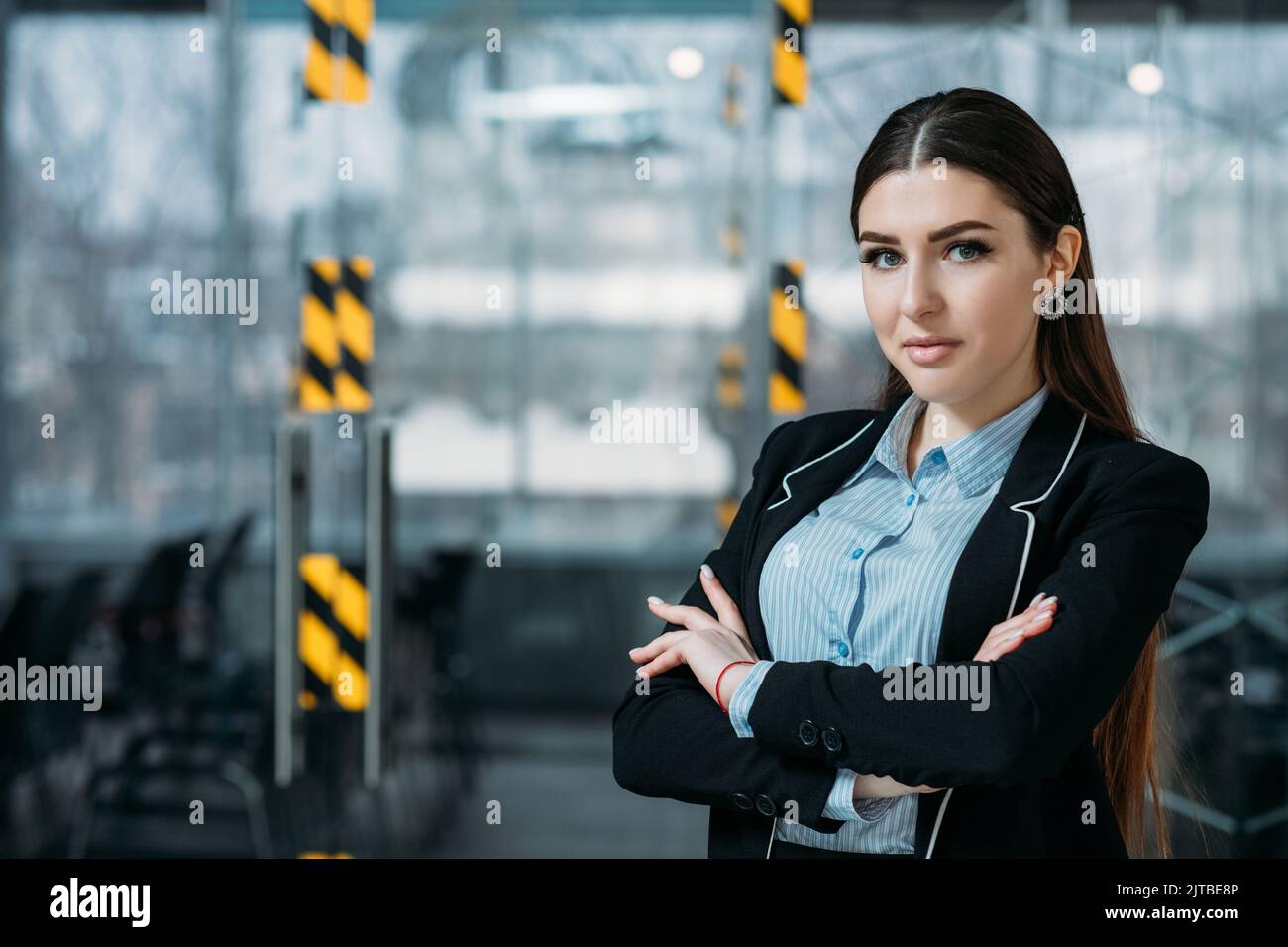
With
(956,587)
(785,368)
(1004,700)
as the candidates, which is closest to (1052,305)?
(956,587)

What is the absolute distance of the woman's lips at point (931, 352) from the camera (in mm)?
1251

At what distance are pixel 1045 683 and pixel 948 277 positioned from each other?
14.8 inches

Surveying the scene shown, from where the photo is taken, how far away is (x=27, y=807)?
4242 mm

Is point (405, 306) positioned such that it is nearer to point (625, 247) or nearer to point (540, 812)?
point (625, 247)

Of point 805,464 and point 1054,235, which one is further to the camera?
point 805,464

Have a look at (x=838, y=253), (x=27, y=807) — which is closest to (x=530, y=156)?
(x=838, y=253)

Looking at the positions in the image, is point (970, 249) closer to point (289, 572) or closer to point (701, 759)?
point (701, 759)

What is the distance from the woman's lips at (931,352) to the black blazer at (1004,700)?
0.39 ft

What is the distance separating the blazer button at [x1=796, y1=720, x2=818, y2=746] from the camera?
46.6 inches

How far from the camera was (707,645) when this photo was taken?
1303 millimetres

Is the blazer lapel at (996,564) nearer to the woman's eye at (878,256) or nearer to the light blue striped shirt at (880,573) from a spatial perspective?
the light blue striped shirt at (880,573)

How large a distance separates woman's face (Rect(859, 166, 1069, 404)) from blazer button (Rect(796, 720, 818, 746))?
0.33 metres

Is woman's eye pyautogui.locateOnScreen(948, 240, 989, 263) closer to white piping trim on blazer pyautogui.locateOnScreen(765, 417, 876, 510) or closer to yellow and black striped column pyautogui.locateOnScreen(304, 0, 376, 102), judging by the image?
white piping trim on blazer pyautogui.locateOnScreen(765, 417, 876, 510)
